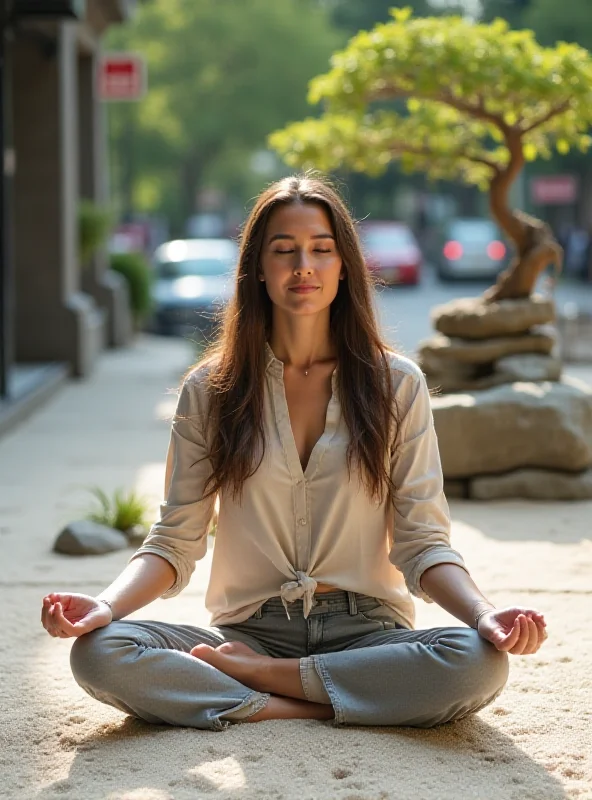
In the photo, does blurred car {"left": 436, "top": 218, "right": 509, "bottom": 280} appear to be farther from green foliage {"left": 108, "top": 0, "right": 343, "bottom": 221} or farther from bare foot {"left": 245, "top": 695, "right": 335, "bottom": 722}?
bare foot {"left": 245, "top": 695, "right": 335, "bottom": 722}

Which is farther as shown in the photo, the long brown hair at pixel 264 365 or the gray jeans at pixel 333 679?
the long brown hair at pixel 264 365

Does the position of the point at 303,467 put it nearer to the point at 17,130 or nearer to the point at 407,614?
the point at 407,614

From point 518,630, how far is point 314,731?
2.23ft

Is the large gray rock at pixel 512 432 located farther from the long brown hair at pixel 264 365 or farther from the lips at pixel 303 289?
the lips at pixel 303 289

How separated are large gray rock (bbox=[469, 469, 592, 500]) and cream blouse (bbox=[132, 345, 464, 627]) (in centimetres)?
390

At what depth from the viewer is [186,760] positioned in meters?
3.70

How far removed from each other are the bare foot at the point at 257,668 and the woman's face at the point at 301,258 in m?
1.00

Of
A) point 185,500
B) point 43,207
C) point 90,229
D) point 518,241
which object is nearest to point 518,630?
point 185,500

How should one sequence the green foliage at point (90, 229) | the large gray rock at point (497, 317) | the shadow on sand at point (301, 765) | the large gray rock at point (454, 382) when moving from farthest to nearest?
the green foliage at point (90, 229) < the large gray rock at point (454, 382) < the large gray rock at point (497, 317) < the shadow on sand at point (301, 765)

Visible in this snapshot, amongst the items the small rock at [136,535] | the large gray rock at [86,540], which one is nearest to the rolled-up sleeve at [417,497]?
the large gray rock at [86,540]

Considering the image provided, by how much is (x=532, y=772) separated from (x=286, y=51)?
43.0 meters

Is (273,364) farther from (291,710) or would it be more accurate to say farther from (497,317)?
(497,317)

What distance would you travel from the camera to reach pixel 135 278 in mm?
20266

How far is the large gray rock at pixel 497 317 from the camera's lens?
8633 mm
